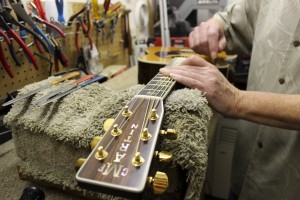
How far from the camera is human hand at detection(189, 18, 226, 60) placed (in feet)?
2.71

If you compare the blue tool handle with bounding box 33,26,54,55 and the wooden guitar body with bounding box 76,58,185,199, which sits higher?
the blue tool handle with bounding box 33,26,54,55

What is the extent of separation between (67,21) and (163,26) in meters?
0.63

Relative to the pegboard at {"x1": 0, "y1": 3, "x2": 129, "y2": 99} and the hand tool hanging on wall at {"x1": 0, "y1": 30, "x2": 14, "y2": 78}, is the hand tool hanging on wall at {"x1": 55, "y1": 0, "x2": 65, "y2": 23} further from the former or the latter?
the hand tool hanging on wall at {"x1": 0, "y1": 30, "x2": 14, "y2": 78}

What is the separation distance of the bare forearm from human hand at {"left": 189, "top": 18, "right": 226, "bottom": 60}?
15.7 inches

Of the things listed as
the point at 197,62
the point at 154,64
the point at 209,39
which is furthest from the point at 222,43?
the point at 197,62

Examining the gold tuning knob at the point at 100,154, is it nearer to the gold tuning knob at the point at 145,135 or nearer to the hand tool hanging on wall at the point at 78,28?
the gold tuning knob at the point at 145,135

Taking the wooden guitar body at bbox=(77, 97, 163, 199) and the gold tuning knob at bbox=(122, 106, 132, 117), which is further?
the gold tuning knob at bbox=(122, 106, 132, 117)

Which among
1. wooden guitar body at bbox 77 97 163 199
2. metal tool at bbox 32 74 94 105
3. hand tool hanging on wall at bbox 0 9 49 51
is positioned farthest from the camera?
hand tool hanging on wall at bbox 0 9 49 51

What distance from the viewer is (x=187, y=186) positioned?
0.34 metres

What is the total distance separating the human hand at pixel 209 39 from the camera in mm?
827

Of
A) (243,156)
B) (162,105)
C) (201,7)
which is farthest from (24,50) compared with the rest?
(201,7)

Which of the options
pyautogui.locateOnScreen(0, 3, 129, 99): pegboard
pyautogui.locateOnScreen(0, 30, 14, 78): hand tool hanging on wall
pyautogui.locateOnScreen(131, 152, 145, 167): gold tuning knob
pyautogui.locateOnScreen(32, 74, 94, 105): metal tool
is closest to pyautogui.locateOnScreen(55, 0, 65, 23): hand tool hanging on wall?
pyautogui.locateOnScreen(0, 3, 129, 99): pegboard

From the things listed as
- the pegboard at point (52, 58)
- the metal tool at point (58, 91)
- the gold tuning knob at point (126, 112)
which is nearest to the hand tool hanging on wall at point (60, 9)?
the pegboard at point (52, 58)

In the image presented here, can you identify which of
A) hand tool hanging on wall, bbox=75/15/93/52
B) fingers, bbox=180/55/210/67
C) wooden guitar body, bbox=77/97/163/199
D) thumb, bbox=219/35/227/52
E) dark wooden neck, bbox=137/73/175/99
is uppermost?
hand tool hanging on wall, bbox=75/15/93/52
